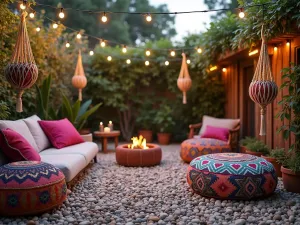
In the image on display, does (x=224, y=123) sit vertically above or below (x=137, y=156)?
above

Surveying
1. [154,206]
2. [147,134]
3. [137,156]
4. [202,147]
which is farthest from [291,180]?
[147,134]

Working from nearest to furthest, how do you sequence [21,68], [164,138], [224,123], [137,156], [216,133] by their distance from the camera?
1. [21,68]
2. [137,156]
3. [216,133]
4. [224,123]
5. [164,138]

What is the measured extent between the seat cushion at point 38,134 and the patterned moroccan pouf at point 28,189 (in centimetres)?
134

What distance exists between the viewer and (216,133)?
5.50 metres

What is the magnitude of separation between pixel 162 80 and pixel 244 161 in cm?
529

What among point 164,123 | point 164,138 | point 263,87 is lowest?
point 164,138

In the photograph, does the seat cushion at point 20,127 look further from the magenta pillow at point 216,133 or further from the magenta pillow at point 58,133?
the magenta pillow at point 216,133

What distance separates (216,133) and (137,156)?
1.49m

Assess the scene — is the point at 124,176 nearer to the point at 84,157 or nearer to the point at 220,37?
the point at 84,157

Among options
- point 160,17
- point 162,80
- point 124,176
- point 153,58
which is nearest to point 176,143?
point 162,80

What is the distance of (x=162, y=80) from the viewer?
331 inches

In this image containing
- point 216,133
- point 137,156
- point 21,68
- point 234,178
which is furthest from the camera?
point 216,133

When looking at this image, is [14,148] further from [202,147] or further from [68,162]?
[202,147]

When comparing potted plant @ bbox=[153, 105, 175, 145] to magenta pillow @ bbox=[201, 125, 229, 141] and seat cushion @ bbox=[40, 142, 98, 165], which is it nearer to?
magenta pillow @ bbox=[201, 125, 229, 141]
